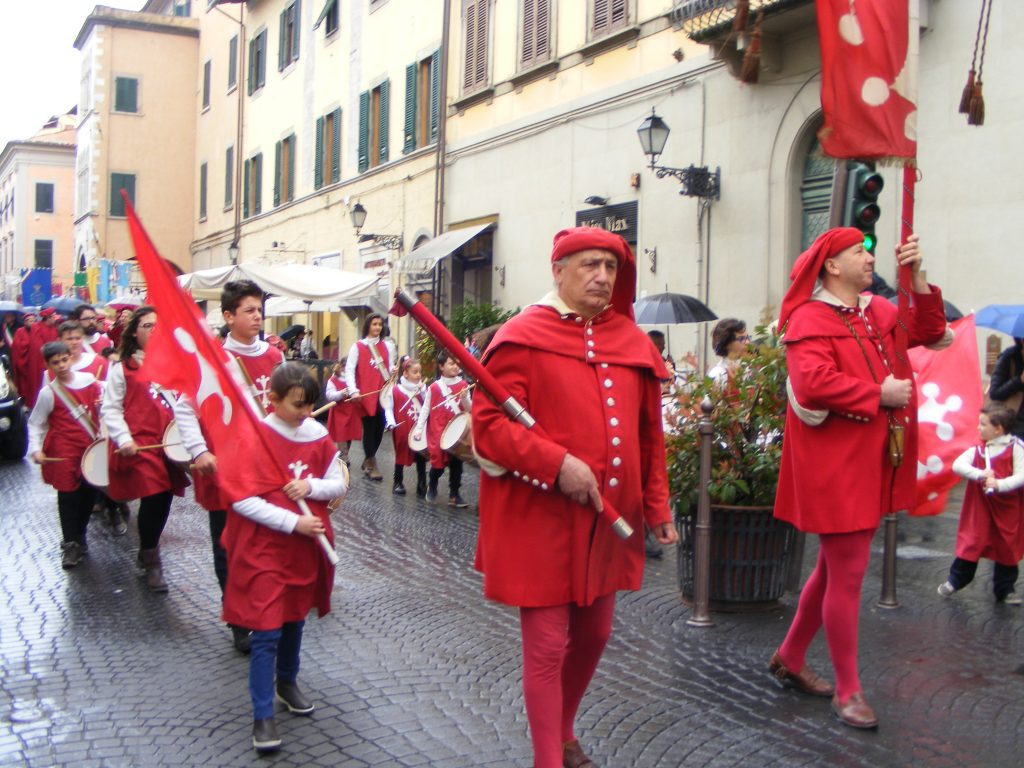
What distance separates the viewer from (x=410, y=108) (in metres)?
25.0

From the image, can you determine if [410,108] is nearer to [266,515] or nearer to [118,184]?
[266,515]

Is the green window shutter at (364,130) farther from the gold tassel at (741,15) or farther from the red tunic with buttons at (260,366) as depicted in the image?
the red tunic with buttons at (260,366)

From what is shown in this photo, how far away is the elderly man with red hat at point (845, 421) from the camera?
4.64m

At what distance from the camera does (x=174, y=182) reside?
1871 inches

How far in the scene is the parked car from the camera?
15.2 meters

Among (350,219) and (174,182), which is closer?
(350,219)

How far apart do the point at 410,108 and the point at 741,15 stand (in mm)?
12214

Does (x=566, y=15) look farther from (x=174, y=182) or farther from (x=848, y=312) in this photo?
(x=174, y=182)

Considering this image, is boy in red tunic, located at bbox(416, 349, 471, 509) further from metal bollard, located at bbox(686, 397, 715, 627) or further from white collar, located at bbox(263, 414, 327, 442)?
white collar, located at bbox(263, 414, 327, 442)

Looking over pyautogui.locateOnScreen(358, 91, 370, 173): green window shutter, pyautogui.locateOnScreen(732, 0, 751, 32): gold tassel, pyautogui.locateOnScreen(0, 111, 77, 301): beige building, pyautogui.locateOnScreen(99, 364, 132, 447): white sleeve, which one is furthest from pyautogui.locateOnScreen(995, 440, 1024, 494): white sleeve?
pyautogui.locateOnScreen(0, 111, 77, 301): beige building

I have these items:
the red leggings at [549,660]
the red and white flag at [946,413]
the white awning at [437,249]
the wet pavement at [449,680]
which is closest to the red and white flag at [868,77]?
the red and white flag at [946,413]

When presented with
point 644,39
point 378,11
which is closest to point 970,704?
point 644,39

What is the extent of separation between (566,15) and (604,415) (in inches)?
649

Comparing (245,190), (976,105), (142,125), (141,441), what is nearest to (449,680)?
(141,441)
